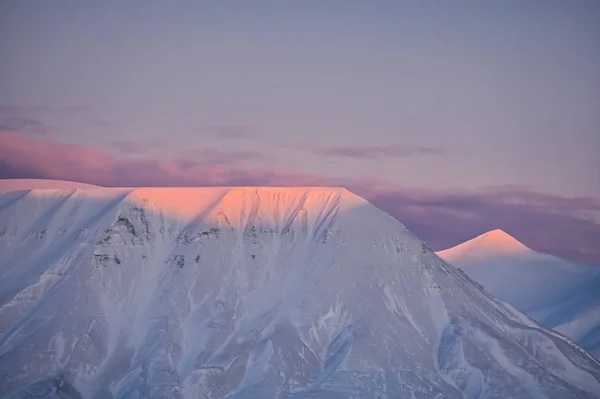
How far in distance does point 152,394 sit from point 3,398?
26.5 metres

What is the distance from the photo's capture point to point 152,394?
19950cm

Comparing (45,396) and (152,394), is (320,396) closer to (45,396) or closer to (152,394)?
(152,394)

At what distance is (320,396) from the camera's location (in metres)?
200

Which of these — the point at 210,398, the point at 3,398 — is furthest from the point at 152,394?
the point at 3,398

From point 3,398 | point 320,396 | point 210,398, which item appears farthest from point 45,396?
point 320,396

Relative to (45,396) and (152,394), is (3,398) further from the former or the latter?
(152,394)

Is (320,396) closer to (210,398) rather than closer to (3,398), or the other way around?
(210,398)

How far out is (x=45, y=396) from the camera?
198m

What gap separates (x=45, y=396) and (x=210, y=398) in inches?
1156

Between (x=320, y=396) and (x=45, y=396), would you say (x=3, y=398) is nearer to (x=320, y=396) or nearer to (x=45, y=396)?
(x=45, y=396)

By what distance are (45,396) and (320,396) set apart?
161 feet

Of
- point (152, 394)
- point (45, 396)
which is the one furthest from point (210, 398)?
point (45, 396)

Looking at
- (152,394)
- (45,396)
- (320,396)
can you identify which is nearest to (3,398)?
(45,396)

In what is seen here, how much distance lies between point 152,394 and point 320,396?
98.8ft
